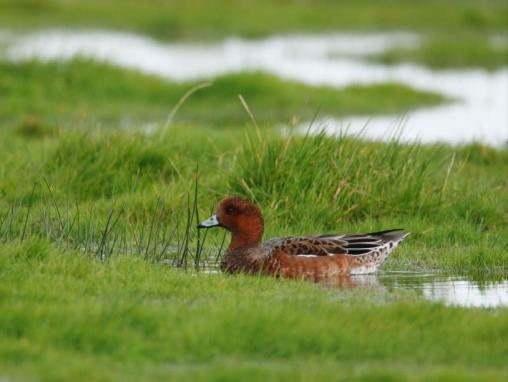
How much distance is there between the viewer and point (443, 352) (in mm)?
6871

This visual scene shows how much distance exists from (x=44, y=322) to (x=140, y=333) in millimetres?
550

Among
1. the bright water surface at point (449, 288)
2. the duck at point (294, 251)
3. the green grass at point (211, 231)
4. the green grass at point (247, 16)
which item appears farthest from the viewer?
the green grass at point (247, 16)

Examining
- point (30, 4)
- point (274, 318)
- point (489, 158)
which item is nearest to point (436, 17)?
point (30, 4)

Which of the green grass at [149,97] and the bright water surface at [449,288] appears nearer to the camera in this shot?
the bright water surface at [449,288]

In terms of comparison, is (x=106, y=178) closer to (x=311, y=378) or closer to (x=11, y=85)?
(x=311, y=378)

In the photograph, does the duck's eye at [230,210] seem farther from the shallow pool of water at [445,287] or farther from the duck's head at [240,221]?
the shallow pool of water at [445,287]

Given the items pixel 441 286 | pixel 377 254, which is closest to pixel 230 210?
pixel 377 254

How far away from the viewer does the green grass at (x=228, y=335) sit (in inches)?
250

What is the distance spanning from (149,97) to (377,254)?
12155mm

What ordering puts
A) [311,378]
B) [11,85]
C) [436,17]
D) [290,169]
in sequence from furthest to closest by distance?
1. [436,17]
2. [11,85]
3. [290,169]
4. [311,378]

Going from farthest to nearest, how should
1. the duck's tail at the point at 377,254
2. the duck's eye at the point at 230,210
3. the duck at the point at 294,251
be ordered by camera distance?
the duck's eye at the point at 230,210, the duck's tail at the point at 377,254, the duck at the point at 294,251

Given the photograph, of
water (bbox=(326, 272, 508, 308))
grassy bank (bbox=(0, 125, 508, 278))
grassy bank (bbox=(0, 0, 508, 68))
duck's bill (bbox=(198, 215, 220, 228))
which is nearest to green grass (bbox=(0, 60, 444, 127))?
grassy bank (bbox=(0, 125, 508, 278))

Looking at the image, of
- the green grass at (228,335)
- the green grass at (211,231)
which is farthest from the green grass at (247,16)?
the green grass at (228,335)

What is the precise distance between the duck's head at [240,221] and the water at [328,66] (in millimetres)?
6367
